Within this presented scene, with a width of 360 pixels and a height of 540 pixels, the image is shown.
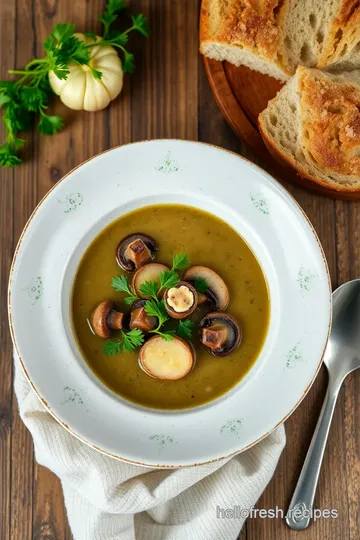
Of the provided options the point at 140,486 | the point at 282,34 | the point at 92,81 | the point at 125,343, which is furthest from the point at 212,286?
the point at 282,34

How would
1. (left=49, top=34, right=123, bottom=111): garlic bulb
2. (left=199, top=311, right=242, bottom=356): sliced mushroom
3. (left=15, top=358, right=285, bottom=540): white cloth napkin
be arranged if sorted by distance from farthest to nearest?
(left=49, top=34, right=123, bottom=111): garlic bulb → (left=15, top=358, right=285, bottom=540): white cloth napkin → (left=199, top=311, right=242, bottom=356): sliced mushroom

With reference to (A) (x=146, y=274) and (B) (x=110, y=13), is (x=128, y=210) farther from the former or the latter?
(B) (x=110, y=13)

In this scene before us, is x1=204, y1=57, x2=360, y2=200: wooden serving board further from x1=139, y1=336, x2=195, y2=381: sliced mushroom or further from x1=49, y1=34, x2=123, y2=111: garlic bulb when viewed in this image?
x1=139, y1=336, x2=195, y2=381: sliced mushroom

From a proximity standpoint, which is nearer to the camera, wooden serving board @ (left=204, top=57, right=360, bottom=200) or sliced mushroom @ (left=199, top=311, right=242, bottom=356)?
sliced mushroom @ (left=199, top=311, right=242, bottom=356)

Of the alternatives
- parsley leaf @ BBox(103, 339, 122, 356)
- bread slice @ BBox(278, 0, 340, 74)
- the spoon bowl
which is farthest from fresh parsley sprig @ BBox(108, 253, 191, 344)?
bread slice @ BBox(278, 0, 340, 74)

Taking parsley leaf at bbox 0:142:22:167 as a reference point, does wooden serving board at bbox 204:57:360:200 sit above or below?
above

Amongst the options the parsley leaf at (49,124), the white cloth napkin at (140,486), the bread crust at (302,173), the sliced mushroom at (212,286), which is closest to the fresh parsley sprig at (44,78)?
the parsley leaf at (49,124)
